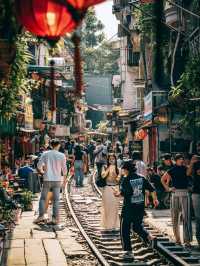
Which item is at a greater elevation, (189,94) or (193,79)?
(193,79)

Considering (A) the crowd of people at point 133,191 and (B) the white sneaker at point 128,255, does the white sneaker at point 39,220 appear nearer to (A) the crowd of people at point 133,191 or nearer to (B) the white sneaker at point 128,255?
(A) the crowd of people at point 133,191

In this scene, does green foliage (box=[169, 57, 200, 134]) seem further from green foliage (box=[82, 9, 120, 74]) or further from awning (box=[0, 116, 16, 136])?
green foliage (box=[82, 9, 120, 74])

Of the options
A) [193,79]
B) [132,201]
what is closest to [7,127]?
[193,79]

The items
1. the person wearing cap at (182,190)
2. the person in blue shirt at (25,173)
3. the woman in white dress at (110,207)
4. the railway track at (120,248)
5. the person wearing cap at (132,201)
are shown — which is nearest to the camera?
the railway track at (120,248)

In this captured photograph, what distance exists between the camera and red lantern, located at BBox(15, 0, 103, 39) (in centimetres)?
473

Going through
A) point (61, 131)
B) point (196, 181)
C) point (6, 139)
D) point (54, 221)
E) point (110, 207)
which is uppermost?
point (61, 131)

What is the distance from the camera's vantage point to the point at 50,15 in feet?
16.0

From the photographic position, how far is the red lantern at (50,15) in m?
4.73

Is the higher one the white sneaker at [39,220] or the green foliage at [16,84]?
the green foliage at [16,84]

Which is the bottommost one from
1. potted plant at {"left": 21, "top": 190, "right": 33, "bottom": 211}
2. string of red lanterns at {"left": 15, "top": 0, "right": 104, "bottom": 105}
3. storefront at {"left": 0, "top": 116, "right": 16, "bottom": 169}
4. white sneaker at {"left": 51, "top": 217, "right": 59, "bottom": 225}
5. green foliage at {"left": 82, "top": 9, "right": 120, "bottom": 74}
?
white sneaker at {"left": 51, "top": 217, "right": 59, "bottom": 225}

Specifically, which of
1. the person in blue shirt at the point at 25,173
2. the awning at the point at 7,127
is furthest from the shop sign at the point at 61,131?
the person in blue shirt at the point at 25,173

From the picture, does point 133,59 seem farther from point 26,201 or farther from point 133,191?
point 133,191

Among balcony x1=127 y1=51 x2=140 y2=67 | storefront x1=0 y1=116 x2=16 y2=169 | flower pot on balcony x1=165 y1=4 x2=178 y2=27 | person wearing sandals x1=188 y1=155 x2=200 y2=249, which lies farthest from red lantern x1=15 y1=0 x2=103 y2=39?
balcony x1=127 y1=51 x2=140 y2=67

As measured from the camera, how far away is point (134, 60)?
43.2 metres
